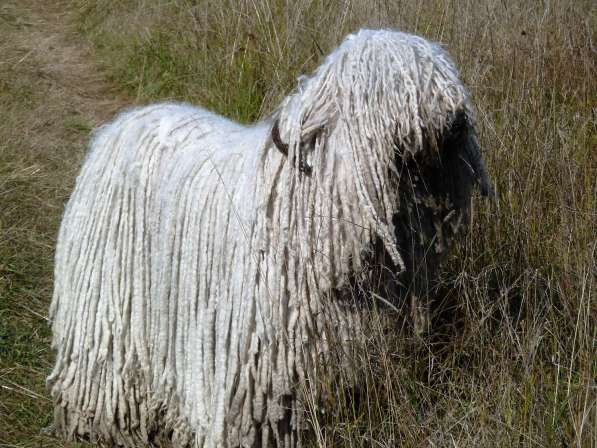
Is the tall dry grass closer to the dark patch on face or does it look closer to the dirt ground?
the dark patch on face

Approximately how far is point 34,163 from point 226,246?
2.57m

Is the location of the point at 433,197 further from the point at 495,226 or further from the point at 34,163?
the point at 34,163

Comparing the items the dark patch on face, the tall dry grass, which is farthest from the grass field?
the dark patch on face

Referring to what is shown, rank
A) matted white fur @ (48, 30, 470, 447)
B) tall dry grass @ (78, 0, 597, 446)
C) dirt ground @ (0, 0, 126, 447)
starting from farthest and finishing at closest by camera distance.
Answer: dirt ground @ (0, 0, 126, 447) < tall dry grass @ (78, 0, 597, 446) < matted white fur @ (48, 30, 470, 447)

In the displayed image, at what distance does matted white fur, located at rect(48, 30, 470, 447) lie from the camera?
223 cm

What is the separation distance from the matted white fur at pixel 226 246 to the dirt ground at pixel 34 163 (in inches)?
13.8

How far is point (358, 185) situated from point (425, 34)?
6.57ft

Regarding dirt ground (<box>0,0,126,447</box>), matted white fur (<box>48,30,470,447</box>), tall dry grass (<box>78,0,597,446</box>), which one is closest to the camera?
matted white fur (<box>48,30,470,447</box>)

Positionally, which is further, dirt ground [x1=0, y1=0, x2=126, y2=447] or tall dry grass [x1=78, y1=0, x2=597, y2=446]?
dirt ground [x1=0, y1=0, x2=126, y2=447]

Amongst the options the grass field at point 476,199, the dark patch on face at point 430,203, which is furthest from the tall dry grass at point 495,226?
the dark patch on face at point 430,203

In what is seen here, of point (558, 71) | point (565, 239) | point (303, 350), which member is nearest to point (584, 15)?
point (558, 71)

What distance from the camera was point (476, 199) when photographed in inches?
123

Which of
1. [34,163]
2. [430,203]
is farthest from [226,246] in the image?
[34,163]

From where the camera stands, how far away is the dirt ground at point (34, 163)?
3.16 metres
